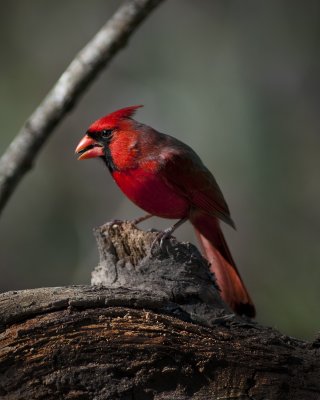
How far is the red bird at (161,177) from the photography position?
3.99 m

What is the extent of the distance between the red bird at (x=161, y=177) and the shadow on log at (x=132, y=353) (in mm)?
1366

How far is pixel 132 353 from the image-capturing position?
7.96ft

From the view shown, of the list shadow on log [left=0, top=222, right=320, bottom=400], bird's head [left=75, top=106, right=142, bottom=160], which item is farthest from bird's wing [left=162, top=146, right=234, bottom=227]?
shadow on log [left=0, top=222, right=320, bottom=400]

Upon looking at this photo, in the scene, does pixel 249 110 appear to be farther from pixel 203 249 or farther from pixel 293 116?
pixel 203 249

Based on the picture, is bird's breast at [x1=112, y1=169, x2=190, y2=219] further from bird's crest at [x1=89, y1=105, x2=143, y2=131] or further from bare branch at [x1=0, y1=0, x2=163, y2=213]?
bare branch at [x1=0, y1=0, x2=163, y2=213]

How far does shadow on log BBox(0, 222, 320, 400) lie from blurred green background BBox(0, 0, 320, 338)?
286 centimetres

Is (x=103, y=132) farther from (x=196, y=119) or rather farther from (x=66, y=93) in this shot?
(x=196, y=119)

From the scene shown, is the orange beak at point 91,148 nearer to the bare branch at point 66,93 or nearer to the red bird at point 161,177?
the red bird at point 161,177

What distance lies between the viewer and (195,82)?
7.29 metres

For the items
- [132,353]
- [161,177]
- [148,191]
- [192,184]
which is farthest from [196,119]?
[132,353]

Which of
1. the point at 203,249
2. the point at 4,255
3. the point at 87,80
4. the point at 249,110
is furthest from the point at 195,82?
the point at 87,80

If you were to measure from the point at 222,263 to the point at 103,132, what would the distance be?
842 millimetres

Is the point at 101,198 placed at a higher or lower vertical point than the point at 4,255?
higher

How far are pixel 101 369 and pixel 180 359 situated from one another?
0.74 feet
